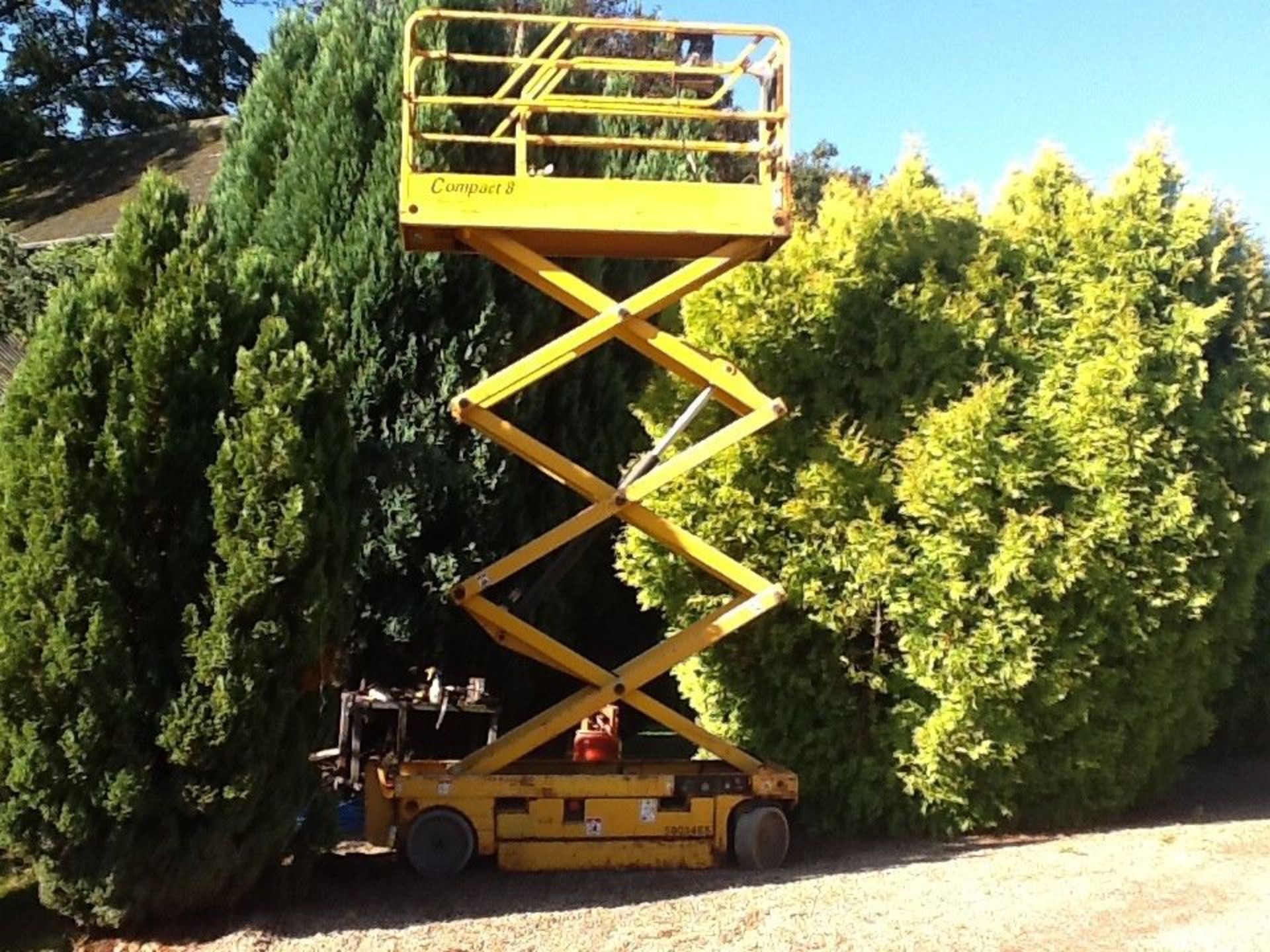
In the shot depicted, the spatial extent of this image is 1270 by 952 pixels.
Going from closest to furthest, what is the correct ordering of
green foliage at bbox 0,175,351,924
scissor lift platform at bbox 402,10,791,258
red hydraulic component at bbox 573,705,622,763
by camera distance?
green foliage at bbox 0,175,351,924 → scissor lift platform at bbox 402,10,791,258 → red hydraulic component at bbox 573,705,622,763

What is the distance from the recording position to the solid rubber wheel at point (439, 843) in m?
6.44

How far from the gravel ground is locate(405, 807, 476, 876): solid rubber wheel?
120 millimetres

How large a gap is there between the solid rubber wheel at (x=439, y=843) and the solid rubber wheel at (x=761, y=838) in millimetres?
1454

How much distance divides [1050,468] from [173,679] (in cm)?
491

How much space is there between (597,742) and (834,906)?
2240mm

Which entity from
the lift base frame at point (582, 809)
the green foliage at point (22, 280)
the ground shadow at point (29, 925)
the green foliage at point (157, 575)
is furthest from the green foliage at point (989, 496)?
the green foliage at point (22, 280)

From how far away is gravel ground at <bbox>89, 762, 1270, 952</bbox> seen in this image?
525 cm

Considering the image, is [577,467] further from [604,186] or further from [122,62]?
[122,62]

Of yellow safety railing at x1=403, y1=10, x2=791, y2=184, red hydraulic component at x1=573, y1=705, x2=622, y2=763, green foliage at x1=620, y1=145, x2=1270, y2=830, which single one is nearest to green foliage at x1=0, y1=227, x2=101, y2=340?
yellow safety railing at x1=403, y1=10, x2=791, y2=184

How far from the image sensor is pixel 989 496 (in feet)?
23.7

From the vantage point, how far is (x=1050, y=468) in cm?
727

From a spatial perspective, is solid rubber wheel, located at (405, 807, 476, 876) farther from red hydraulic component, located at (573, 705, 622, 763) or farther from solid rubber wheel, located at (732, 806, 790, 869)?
solid rubber wheel, located at (732, 806, 790, 869)

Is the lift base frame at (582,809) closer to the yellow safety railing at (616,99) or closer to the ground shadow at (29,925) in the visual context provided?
the ground shadow at (29,925)

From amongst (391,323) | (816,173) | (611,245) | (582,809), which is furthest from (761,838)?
(816,173)
